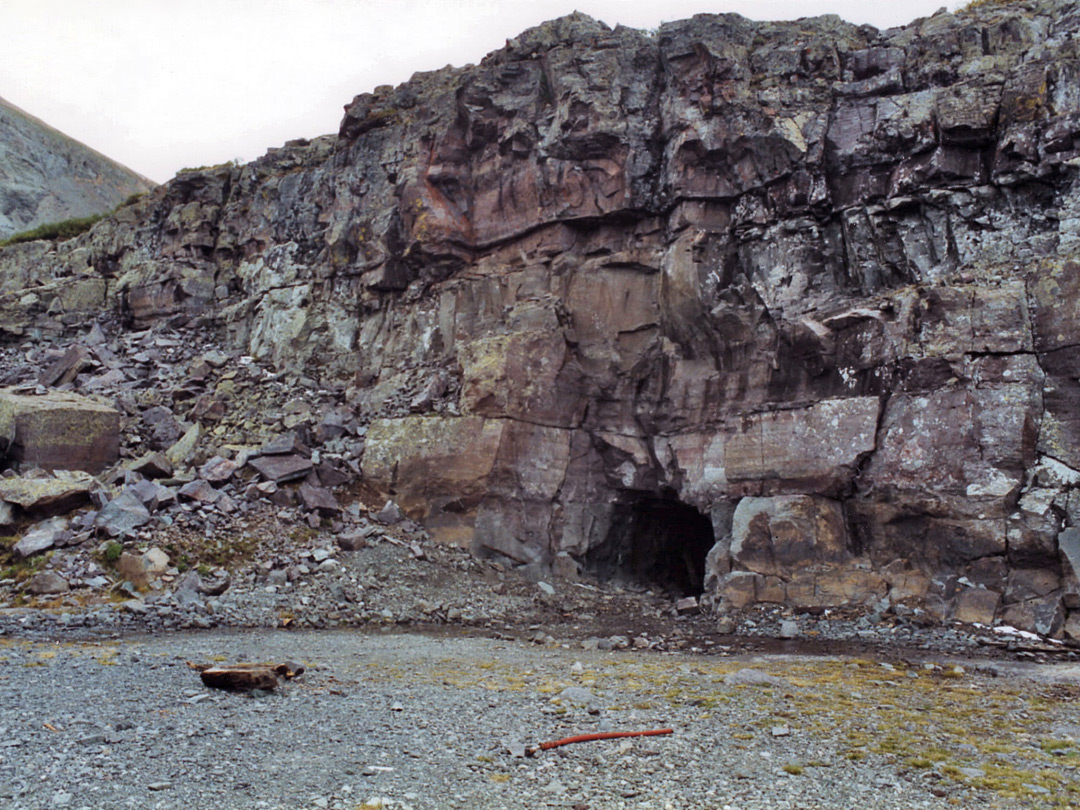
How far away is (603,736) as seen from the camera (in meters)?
8.50

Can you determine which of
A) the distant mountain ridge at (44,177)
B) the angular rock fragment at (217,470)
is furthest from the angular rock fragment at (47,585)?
the distant mountain ridge at (44,177)

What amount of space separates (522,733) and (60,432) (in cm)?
1972

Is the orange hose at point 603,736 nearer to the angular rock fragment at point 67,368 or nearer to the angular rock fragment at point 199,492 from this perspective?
the angular rock fragment at point 199,492

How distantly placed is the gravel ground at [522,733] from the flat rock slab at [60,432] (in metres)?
10.9

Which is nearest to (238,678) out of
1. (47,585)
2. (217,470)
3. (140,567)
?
(140,567)

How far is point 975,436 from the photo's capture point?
17.5 m

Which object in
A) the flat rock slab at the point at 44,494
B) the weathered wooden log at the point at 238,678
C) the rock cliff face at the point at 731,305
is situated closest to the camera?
the weathered wooden log at the point at 238,678

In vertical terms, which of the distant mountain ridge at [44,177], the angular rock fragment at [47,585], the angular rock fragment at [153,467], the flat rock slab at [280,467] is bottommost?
the angular rock fragment at [47,585]

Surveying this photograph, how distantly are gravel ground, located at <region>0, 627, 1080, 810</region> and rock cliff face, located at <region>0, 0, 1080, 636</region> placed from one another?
17.9 feet

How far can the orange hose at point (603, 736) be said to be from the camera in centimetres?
826

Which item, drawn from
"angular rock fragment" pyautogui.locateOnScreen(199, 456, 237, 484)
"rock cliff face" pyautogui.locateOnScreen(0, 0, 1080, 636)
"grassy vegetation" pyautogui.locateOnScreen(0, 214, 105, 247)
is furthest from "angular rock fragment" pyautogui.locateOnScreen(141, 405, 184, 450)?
"grassy vegetation" pyautogui.locateOnScreen(0, 214, 105, 247)

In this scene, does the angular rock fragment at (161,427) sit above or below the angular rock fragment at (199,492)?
above

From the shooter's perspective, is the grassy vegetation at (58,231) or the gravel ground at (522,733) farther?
the grassy vegetation at (58,231)

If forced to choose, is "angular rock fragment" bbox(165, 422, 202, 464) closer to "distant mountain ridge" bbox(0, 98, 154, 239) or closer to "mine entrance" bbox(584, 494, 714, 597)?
"mine entrance" bbox(584, 494, 714, 597)
